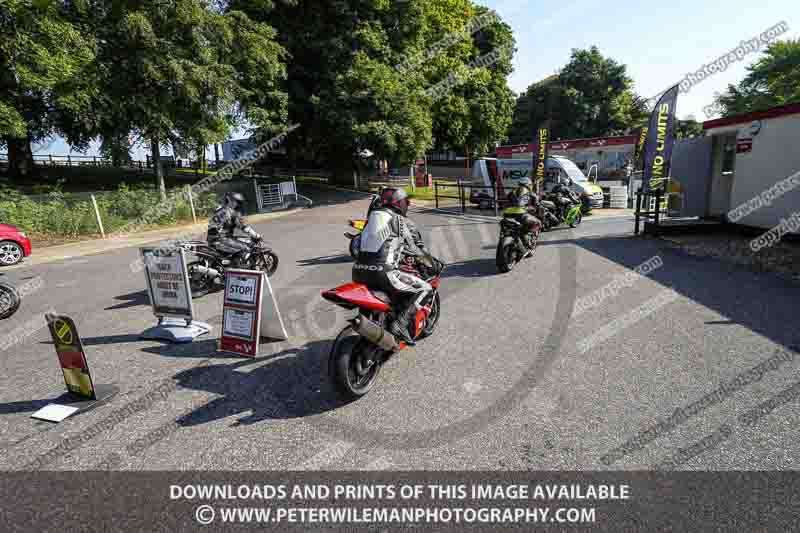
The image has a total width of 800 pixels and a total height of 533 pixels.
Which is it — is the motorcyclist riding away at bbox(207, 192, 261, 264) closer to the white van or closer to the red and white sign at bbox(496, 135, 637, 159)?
the white van

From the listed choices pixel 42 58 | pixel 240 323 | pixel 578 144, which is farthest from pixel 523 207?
pixel 578 144

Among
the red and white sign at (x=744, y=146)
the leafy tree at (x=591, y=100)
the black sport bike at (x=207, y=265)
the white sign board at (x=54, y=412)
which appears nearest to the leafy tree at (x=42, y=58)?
the black sport bike at (x=207, y=265)

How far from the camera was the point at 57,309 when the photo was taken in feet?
22.6

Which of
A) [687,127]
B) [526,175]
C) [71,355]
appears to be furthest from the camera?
[687,127]

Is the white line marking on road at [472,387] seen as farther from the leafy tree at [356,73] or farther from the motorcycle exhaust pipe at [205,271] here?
the leafy tree at [356,73]

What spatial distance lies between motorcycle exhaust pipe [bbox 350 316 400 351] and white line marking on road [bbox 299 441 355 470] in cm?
87

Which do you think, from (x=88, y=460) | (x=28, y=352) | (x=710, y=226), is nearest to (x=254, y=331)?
(x=88, y=460)

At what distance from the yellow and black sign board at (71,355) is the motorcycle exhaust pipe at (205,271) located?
11.0ft

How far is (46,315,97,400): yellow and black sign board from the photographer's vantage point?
12.0 feet

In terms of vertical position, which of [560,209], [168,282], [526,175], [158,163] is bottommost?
[168,282]

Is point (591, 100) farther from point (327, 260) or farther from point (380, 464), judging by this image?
point (380, 464)

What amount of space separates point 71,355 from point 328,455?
2630 mm

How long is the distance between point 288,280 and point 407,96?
55.1 feet

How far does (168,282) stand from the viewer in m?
5.22
